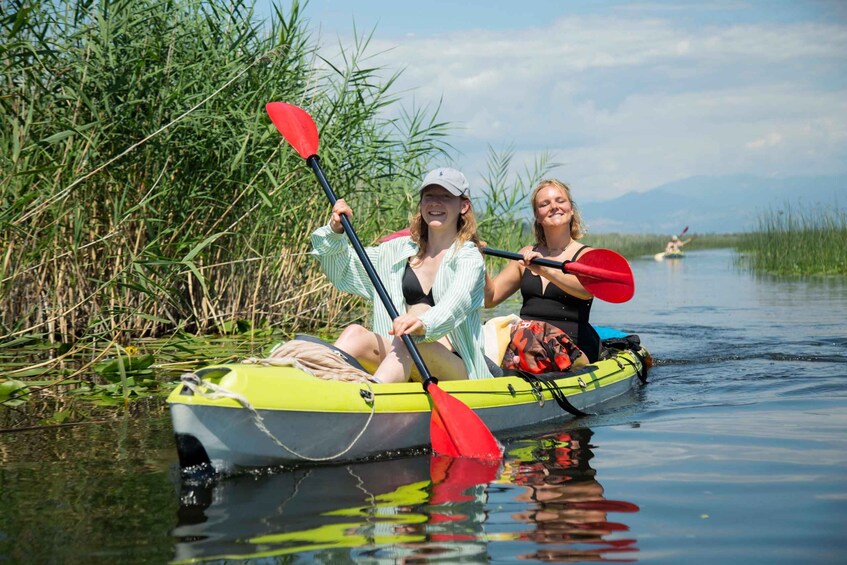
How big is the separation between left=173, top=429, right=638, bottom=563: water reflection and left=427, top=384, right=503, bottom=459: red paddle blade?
0.19 ft

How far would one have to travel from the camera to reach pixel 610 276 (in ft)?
18.2

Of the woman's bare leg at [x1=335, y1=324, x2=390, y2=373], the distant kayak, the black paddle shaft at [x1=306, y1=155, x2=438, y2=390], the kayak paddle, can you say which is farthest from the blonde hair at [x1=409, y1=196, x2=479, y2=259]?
the distant kayak

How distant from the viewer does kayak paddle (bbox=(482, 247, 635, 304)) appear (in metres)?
5.53

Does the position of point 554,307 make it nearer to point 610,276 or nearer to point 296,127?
point 610,276

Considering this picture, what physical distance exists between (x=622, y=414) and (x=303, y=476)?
89.8 inches

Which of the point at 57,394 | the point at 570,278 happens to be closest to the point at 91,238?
the point at 57,394

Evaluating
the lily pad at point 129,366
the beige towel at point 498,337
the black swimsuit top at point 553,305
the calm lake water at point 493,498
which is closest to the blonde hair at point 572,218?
the black swimsuit top at point 553,305

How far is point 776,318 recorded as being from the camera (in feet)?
35.8

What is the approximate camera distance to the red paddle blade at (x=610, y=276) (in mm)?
5578

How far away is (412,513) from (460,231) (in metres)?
1.60

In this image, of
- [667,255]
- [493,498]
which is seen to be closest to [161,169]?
[493,498]

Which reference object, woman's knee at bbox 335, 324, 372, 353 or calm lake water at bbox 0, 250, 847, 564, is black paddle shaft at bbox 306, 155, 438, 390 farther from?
calm lake water at bbox 0, 250, 847, 564

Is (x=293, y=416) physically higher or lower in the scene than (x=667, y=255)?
lower

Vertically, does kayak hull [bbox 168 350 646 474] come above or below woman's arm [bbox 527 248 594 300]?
below
